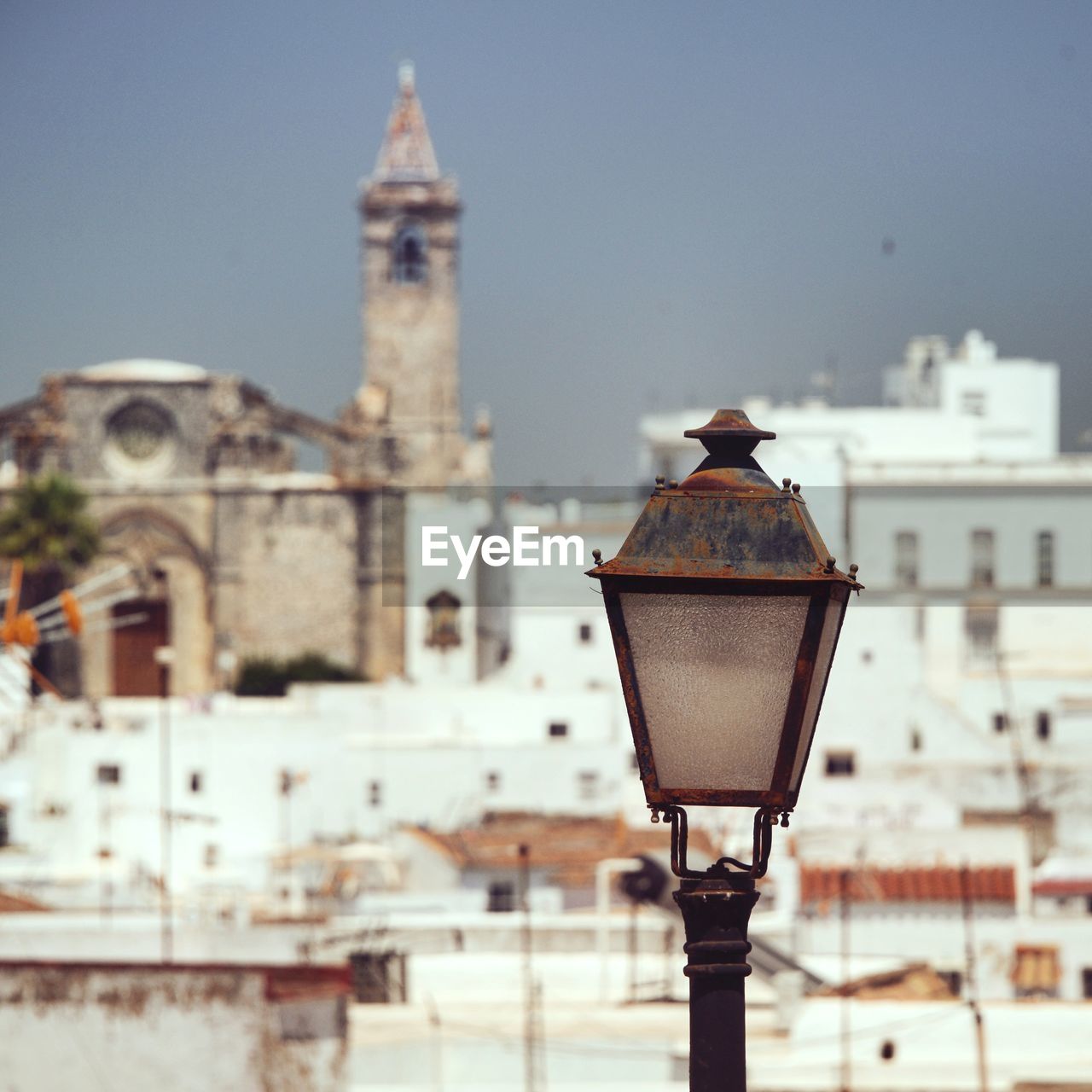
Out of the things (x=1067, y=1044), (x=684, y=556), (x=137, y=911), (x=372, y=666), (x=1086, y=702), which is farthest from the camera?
(x=372, y=666)

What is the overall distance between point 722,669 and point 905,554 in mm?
50801

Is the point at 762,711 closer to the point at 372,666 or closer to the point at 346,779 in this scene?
the point at 346,779

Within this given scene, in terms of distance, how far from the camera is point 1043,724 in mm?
47625

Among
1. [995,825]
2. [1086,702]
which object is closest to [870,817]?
[995,825]

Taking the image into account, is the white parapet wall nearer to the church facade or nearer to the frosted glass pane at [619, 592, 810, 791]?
the frosted glass pane at [619, 592, 810, 791]

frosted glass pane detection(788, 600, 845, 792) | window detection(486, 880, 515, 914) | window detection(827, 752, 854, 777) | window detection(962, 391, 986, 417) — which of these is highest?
window detection(962, 391, 986, 417)

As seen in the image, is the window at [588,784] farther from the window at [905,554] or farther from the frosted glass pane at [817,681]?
the frosted glass pane at [817,681]

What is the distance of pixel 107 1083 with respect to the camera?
1602cm

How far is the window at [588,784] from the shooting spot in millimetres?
43281

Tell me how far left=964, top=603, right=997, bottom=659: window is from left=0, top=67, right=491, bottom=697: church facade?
1169cm

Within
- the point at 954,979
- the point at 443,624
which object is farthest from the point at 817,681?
the point at 443,624

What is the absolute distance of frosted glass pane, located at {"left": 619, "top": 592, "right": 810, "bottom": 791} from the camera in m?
3.40

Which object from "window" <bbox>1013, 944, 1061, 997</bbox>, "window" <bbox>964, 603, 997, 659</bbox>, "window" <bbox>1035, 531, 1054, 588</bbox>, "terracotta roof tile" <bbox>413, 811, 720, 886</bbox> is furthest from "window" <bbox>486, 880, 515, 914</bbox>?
"window" <bbox>1035, 531, 1054, 588</bbox>

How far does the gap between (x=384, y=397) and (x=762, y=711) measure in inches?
2172
